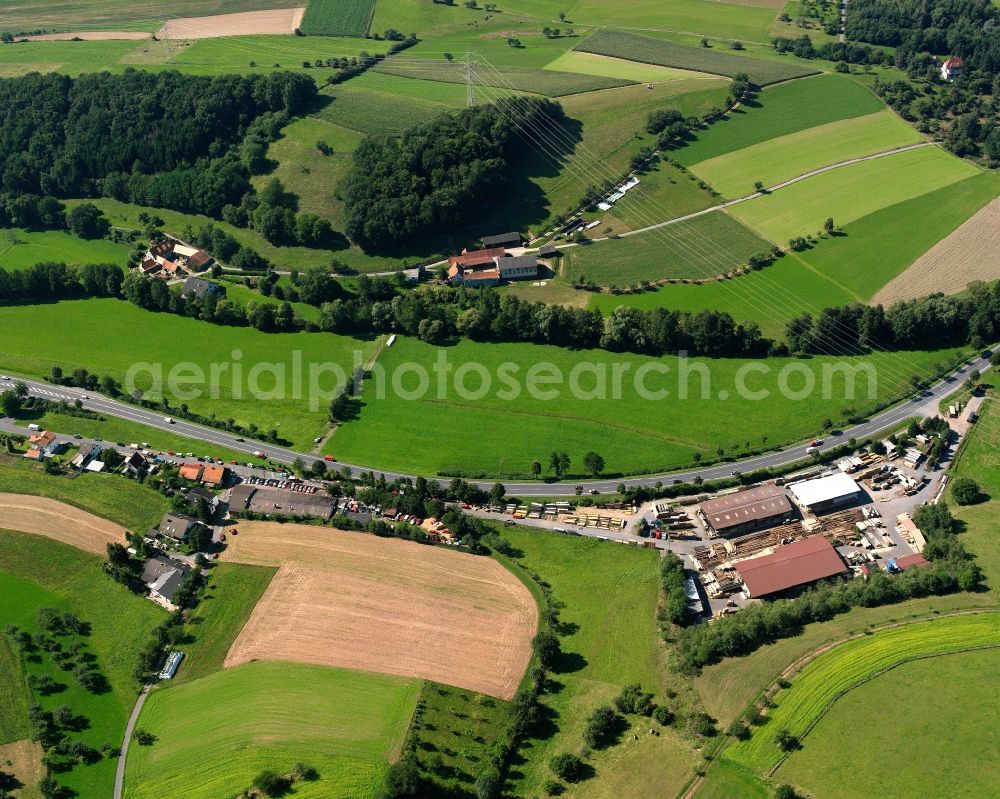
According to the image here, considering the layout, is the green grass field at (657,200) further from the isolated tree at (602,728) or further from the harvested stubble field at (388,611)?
the isolated tree at (602,728)

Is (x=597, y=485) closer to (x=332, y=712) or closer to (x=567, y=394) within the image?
(x=567, y=394)

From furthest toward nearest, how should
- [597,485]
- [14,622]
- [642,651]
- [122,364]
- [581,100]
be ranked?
[581,100]
[122,364]
[597,485]
[14,622]
[642,651]

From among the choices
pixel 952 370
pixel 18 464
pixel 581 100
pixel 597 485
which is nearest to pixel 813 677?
pixel 597 485

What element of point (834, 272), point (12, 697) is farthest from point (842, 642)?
point (12, 697)

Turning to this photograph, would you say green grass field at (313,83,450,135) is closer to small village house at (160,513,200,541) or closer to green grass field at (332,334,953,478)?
green grass field at (332,334,953,478)

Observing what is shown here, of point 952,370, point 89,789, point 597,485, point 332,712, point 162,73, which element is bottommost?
point 89,789

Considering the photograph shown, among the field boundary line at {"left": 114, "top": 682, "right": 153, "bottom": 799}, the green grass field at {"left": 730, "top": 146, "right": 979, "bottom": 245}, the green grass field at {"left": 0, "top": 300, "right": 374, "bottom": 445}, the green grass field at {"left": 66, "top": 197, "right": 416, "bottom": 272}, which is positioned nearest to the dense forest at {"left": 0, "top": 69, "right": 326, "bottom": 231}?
the green grass field at {"left": 66, "top": 197, "right": 416, "bottom": 272}
